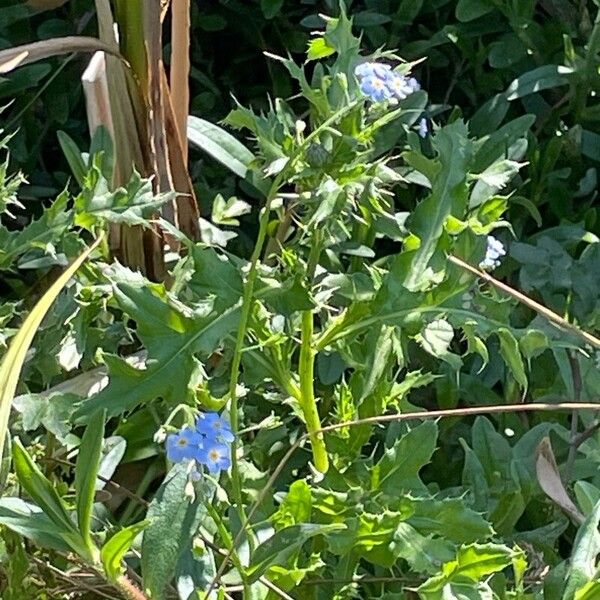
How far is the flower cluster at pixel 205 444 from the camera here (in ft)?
2.49

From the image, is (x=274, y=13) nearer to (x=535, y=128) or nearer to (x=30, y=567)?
(x=535, y=128)

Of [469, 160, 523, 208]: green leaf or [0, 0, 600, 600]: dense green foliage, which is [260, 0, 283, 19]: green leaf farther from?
[469, 160, 523, 208]: green leaf

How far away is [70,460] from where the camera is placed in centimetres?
108

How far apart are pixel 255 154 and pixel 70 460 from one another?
416 millimetres

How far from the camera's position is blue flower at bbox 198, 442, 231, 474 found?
A: 76cm

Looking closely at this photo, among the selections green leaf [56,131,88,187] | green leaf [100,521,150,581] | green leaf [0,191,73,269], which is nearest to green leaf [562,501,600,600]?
green leaf [100,521,150,581]

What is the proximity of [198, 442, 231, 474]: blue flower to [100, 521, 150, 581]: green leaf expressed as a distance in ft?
0.20

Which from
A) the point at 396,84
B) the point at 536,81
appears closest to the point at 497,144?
the point at 536,81

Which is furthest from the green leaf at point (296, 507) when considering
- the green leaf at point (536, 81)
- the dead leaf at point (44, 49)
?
the green leaf at point (536, 81)

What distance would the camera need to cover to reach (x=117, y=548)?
0.75 m

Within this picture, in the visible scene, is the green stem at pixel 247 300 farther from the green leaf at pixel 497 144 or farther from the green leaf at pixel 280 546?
the green leaf at pixel 497 144

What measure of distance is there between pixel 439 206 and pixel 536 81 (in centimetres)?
47

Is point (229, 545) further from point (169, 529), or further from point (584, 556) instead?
point (584, 556)

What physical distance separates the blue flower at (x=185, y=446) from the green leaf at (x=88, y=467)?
0.05m
